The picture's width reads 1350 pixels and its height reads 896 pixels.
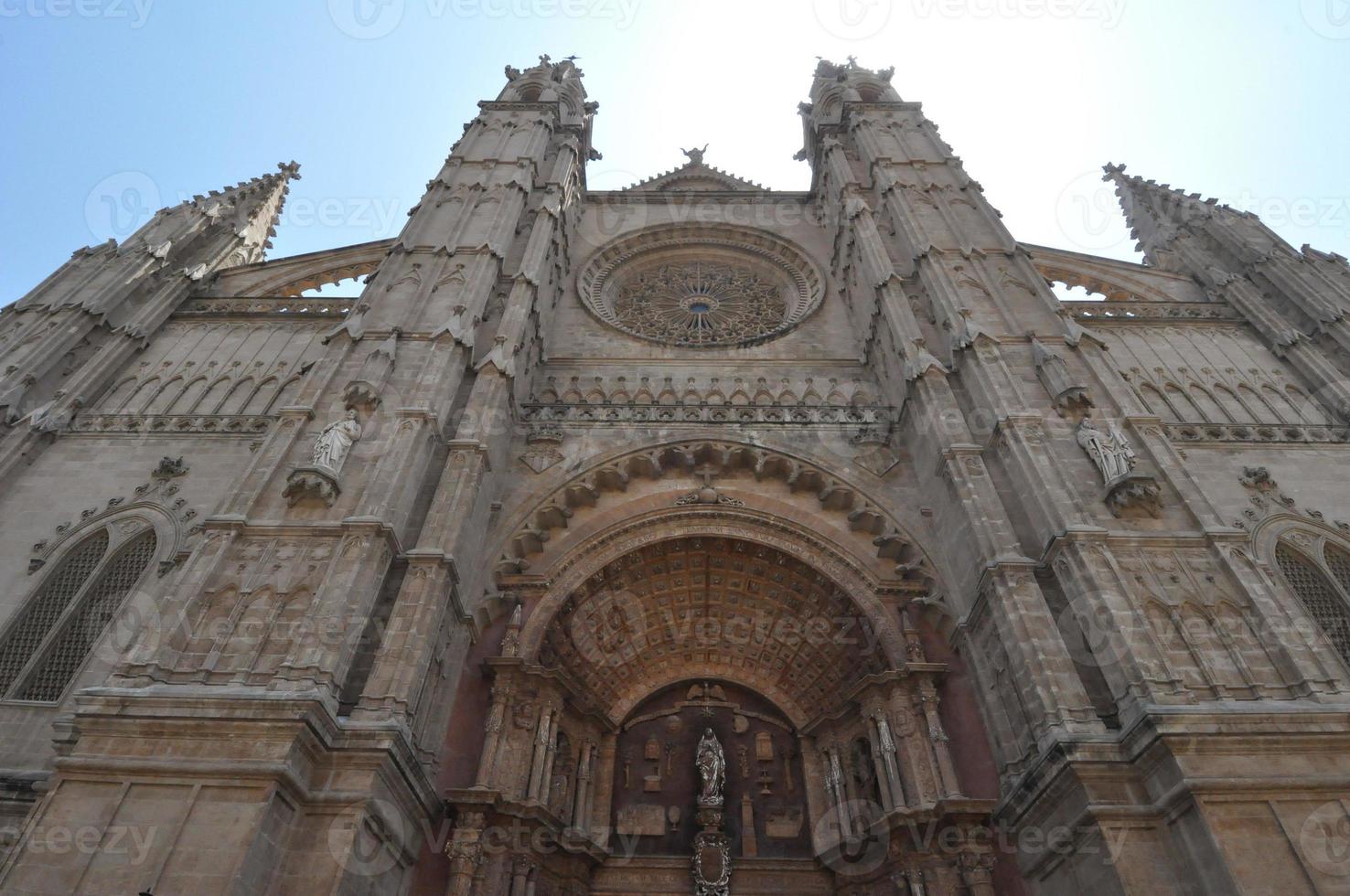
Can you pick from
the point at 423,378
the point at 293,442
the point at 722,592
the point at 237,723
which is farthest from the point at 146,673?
the point at 722,592

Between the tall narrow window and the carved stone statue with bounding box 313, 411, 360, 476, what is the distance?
15.0ft

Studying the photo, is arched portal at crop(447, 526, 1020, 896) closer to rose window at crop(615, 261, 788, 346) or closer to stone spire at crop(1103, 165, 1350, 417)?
rose window at crop(615, 261, 788, 346)

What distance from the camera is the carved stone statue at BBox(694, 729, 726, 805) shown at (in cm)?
1320

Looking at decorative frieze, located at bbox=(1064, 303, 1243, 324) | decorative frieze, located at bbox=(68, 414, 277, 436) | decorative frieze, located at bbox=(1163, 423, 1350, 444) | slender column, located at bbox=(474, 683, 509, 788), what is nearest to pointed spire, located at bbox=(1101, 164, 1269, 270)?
decorative frieze, located at bbox=(1064, 303, 1243, 324)

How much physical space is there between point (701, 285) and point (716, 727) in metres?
13.0

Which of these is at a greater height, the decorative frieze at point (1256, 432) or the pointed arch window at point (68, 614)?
the decorative frieze at point (1256, 432)

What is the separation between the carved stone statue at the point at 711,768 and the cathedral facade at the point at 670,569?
118 mm

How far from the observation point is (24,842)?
7676 mm

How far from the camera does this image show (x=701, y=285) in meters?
23.1


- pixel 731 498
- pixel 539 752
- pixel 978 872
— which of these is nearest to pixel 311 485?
pixel 539 752

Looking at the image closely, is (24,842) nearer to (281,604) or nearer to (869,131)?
(281,604)

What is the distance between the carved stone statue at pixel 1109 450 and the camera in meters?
11.4

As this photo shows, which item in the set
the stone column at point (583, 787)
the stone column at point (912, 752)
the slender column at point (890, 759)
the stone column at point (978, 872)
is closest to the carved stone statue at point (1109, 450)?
the stone column at point (912, 752)

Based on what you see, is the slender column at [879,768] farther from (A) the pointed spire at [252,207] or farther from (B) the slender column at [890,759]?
(A) the pointed spire at [252,207]
